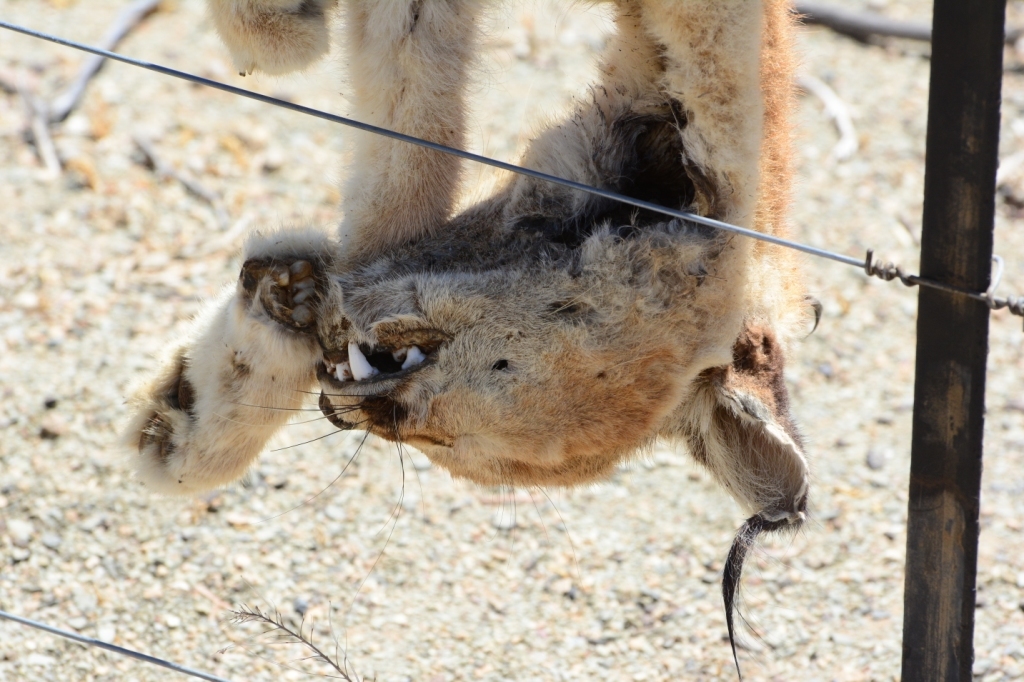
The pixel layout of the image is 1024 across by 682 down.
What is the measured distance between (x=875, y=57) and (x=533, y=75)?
2.48m

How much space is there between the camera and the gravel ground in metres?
3.51

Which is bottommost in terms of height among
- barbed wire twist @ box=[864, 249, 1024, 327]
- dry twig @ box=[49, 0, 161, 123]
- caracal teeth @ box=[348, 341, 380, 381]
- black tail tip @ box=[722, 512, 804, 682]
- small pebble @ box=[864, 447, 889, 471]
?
black tail tip @ box=[722, 512, 804, 682]

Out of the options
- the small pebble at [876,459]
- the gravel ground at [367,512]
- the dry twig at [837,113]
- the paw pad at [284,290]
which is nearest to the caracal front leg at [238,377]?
the paw pad at [284,290]

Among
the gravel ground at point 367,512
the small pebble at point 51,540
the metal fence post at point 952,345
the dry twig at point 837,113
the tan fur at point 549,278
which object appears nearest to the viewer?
the metal fence post at point 952,345

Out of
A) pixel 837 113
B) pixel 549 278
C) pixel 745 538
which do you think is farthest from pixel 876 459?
pixel 837 113

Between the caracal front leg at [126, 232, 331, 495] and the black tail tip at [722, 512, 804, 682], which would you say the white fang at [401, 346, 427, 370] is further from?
the black tail tip at [722, 512, 804, 682]

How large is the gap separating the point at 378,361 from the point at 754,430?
102 cm

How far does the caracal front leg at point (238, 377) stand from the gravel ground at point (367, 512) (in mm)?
299

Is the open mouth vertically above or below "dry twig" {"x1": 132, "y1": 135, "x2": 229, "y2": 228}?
below

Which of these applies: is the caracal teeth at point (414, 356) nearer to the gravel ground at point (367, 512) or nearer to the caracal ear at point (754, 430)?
the gravel ground at point (367, 512)

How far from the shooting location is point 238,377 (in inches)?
117

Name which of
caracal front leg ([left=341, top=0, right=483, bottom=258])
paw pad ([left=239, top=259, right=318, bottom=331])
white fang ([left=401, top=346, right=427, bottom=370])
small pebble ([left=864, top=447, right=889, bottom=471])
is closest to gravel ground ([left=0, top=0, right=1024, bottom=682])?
small pebble ([left=864, top=447, right=889, bottom=471])

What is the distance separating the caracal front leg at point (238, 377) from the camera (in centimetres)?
277

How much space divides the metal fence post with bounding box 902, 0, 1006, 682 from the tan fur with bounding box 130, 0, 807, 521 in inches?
14.1
